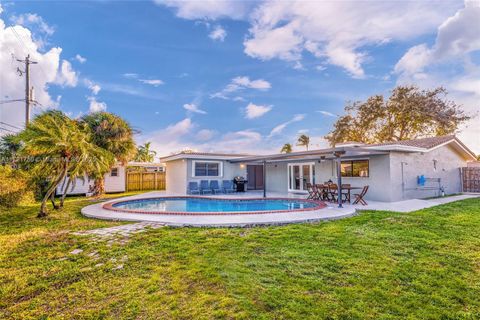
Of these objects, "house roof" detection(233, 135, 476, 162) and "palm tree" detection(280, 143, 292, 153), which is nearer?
"house roof" detection(233, 135, 476, 162)

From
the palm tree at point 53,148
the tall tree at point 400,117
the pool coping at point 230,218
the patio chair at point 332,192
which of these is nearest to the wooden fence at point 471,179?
the tall tree at point 400,117

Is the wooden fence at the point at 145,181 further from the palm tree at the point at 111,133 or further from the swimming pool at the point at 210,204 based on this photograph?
the swimming pool at the point at 210,204

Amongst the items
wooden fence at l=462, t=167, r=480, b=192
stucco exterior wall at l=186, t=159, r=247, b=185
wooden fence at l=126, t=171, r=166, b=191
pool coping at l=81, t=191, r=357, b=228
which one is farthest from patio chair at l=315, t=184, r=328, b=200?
wooden fence at l=126, t=171, r=166, b=191

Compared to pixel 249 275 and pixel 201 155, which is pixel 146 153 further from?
pixel 249 275

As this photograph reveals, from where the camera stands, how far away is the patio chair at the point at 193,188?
17781 millimetres

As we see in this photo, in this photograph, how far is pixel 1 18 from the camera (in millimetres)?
13508

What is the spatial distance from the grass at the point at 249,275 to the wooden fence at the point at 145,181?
56.6 feet

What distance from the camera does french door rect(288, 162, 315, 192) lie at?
1663 centimetres

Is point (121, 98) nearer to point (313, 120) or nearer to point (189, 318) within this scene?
point (313, 120)

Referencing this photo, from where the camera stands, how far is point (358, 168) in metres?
14.0

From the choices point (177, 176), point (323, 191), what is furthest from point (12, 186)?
point (323, 191)

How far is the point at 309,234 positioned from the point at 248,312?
3.82 m

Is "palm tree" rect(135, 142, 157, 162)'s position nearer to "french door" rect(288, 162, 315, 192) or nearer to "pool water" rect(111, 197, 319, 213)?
"pool water" rect(111, 197, 319, 213)

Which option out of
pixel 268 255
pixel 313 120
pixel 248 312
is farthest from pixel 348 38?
pixel 248 312
